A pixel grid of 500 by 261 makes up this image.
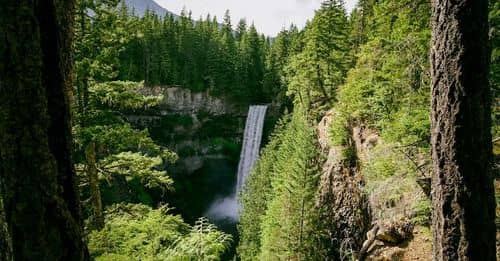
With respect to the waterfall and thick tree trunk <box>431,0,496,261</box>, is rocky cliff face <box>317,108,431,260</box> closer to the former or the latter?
thick tree trunk <box>431,0,496,261</box>

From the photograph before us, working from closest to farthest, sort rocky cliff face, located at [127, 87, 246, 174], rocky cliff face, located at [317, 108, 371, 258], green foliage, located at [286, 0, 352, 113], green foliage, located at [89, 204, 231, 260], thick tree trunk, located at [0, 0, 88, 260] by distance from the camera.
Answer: thick tree trunk, located at [0, 0, 88, 260], green foliage, located at [89, 204, 231, 260], rocky cliff face, located at [317, 108, 371, 258], green foliage, located at [286, 0, 352, 113], rocky cliff face, located at [127, 87, 246, 174]

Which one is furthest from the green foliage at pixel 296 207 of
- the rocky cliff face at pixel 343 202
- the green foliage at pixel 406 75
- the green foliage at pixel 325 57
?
the green foliage at pixel 406 75

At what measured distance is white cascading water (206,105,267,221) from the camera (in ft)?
132

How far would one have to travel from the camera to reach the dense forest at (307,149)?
190 cm

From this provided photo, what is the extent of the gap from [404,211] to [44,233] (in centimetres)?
824

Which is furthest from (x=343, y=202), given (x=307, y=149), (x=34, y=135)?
(x=34, y=135)

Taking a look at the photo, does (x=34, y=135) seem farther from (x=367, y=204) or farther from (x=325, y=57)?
(x=325, y=57)

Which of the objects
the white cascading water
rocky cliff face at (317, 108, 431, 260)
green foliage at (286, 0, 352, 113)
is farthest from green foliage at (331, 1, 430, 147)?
the white cascading water

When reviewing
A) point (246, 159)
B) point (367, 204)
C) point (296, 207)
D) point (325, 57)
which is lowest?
point (296, 207)

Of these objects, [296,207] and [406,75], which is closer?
[406,75]

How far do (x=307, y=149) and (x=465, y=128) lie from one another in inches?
585

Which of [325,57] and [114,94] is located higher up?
[325,57]

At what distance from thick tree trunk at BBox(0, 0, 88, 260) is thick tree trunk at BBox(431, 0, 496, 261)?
8.67ft

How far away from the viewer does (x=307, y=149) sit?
58.0ft
